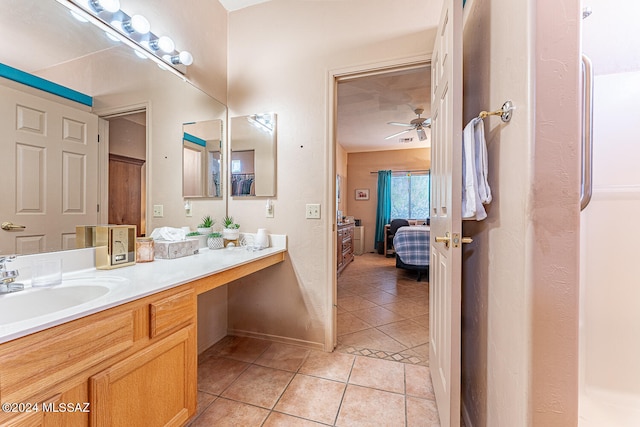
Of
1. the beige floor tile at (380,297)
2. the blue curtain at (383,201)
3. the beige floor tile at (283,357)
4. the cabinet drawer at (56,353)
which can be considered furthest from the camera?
the blue curtain at (383,201)

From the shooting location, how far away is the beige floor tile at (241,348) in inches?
75.2

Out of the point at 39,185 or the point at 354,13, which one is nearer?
the point at 39,185

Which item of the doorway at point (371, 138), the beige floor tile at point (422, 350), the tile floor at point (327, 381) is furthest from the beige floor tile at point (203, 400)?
the beige floor tile at point (422, 350)

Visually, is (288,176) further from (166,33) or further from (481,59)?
(481,59)

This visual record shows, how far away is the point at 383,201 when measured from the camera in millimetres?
6391

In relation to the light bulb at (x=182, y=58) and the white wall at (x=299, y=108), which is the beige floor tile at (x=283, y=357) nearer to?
the white wall at (x=299, y=108)

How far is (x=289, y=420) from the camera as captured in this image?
1.32 metres

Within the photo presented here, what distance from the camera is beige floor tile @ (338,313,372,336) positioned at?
2.34 metres

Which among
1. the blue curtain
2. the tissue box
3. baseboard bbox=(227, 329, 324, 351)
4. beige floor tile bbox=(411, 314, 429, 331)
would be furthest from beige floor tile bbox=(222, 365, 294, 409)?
the blue curtain

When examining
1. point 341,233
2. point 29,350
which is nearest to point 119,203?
point 29,350

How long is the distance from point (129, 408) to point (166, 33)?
2000 millimetres

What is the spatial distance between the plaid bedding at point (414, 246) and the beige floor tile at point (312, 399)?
105 inches

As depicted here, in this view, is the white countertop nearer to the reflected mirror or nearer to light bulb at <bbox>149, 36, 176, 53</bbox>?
the reflected mirror

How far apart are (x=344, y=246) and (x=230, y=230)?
3000 millimetres
